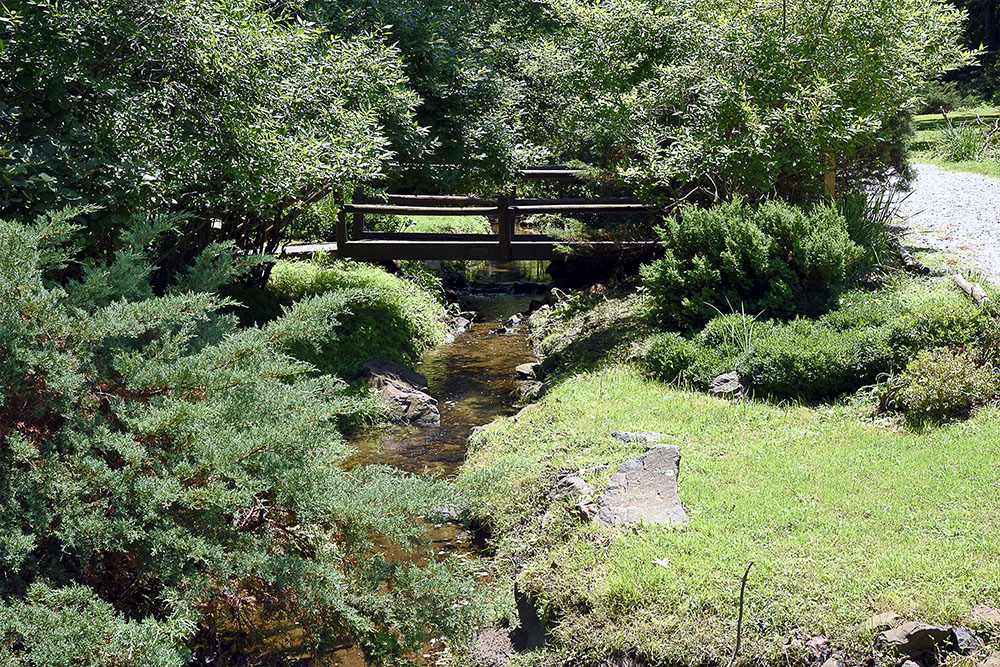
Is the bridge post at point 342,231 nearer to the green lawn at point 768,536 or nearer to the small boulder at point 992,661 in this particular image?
the green lawn at point 768,536

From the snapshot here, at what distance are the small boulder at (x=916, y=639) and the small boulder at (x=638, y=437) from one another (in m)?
3.08

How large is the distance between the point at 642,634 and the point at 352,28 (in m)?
10.2

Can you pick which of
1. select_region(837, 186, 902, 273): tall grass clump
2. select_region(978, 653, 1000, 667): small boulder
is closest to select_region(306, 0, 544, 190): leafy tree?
select_region(837, 186, 902, 273): tall grass clump

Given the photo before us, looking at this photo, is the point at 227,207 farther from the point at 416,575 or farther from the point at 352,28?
the point at 416,575

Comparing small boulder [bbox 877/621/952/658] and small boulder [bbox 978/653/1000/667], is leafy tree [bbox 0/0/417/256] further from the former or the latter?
small boulder [bbox 978/653/1000/667]

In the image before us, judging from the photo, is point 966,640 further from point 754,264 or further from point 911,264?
point 911,264

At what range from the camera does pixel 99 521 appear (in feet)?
12.9

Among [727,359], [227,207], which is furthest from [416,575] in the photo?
[227,207]

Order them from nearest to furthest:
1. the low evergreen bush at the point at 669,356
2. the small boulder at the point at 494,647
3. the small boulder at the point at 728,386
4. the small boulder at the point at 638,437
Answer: the small boulder at the point at 494,647 < the small boulder at the point at 638,437 < the small boulder at the point at 728,386 < the low evergreen bush at the point at 669,356

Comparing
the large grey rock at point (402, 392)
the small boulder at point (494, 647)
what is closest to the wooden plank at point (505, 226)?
the large grey rock at point (402, 392)

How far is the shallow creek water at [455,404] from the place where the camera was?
936 cm

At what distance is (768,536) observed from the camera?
18.8ft

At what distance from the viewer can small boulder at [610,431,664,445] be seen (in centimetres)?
762

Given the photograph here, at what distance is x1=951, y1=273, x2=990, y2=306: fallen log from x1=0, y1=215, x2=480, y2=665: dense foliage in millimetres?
6403
